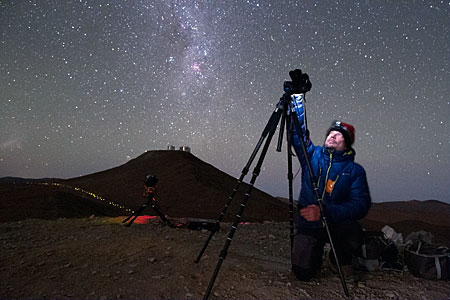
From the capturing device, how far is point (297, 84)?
4.62 metres

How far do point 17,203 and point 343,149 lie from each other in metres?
12.5

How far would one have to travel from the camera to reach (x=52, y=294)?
11.7 ft

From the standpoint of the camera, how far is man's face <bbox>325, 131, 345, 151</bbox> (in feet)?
14.8

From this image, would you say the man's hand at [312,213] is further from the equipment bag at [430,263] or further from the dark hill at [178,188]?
the dark hill at [178,188]

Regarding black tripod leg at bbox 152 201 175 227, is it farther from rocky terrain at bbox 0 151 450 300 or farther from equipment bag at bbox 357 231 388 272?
equipment bag at bbox 357 231 388 272

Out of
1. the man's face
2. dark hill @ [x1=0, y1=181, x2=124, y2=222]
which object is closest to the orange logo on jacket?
the man's face

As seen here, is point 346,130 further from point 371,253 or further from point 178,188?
point 178,188

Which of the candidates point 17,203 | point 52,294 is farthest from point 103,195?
point 52,294

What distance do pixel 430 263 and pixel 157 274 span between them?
4121 mm

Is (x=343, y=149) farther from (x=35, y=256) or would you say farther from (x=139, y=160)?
(x=139, y=160)

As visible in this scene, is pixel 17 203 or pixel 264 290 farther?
pixel 17 203

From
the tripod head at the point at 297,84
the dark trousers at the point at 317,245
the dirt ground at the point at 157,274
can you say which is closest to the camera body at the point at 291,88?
the tripod head at the point at 297,84

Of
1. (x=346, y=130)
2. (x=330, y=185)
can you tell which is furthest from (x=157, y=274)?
(x=346, y=130)

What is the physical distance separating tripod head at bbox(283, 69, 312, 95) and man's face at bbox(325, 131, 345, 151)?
0.83 metres
